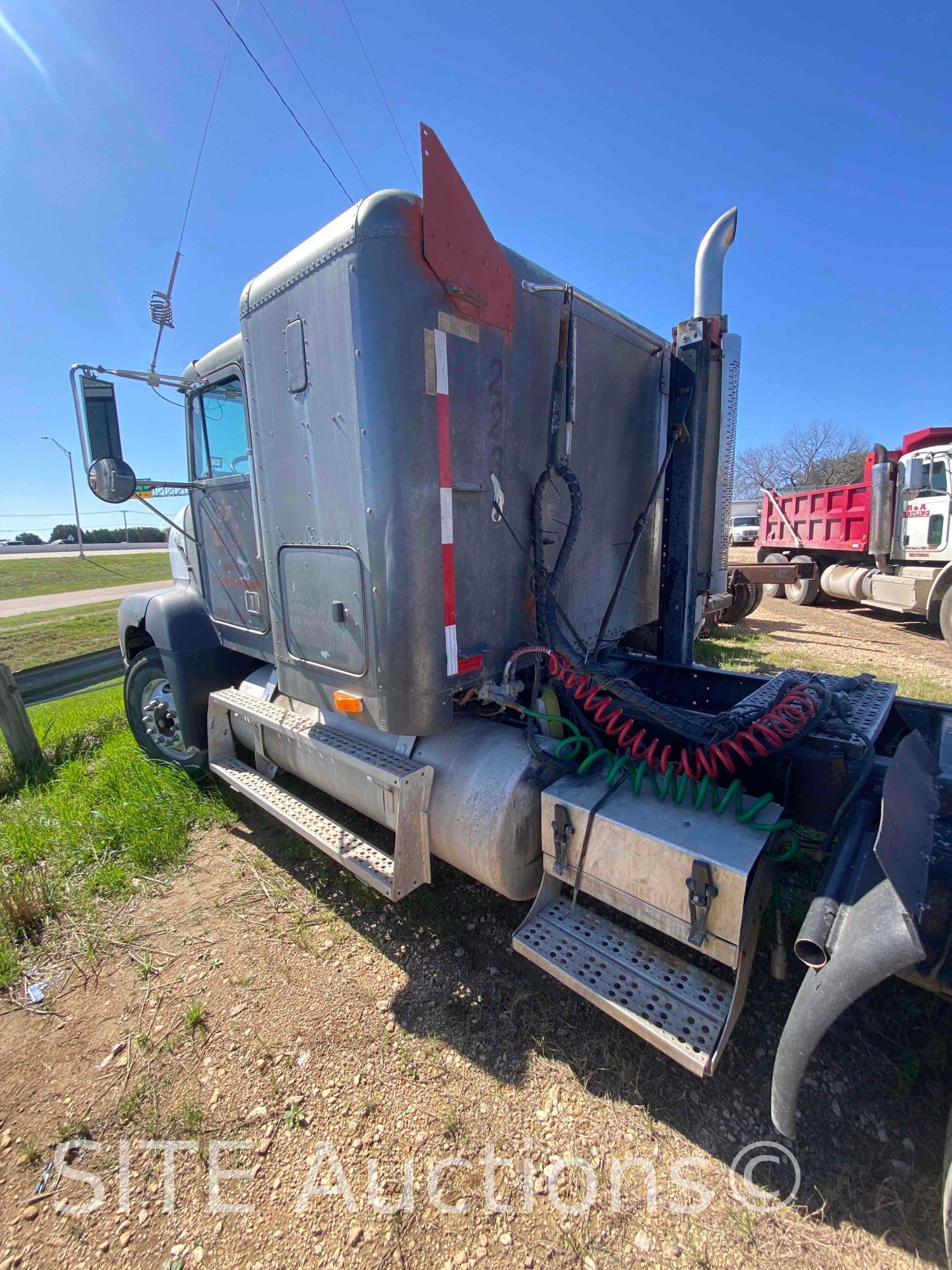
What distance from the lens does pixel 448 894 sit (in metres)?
3.15

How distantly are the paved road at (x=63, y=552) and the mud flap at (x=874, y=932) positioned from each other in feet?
152

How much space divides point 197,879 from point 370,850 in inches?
57.1

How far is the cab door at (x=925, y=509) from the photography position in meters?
9.20

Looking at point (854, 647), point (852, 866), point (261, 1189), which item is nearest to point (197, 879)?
point (261, 1189)

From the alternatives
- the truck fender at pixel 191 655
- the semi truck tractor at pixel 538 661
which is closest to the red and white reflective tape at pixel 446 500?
the semi truck tractor at pixel 538 661

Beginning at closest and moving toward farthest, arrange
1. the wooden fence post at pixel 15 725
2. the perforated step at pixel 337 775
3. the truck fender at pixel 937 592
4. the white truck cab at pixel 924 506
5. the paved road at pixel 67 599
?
1. the perforated step at pixel 337 775
2. the wooden fence post at pixel 15 725
3. the truck fender at pixel 937 592
4. the white truck cab at pixel 924 506
5. the paved road at pixel 67 599

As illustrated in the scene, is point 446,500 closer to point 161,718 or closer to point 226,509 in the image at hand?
point 226,509

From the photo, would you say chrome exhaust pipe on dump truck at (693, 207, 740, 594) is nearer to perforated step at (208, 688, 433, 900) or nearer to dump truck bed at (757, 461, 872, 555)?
perforated step at (208, 688, 433, 900)

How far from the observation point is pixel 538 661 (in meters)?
2.70

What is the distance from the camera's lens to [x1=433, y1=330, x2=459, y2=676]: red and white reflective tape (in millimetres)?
2246

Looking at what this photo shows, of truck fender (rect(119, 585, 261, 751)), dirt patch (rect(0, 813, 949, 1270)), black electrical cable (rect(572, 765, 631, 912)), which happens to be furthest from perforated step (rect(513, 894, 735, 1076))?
truck fender (rect(119, 585, 261, 751))

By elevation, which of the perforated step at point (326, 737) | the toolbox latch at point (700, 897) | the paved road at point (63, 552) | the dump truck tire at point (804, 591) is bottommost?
the dump truck tire at point (804, 591)

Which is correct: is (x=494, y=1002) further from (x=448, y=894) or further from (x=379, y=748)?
(x=379, y=748)

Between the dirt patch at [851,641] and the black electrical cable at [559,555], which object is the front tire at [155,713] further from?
the dirt patch at [851,641]
